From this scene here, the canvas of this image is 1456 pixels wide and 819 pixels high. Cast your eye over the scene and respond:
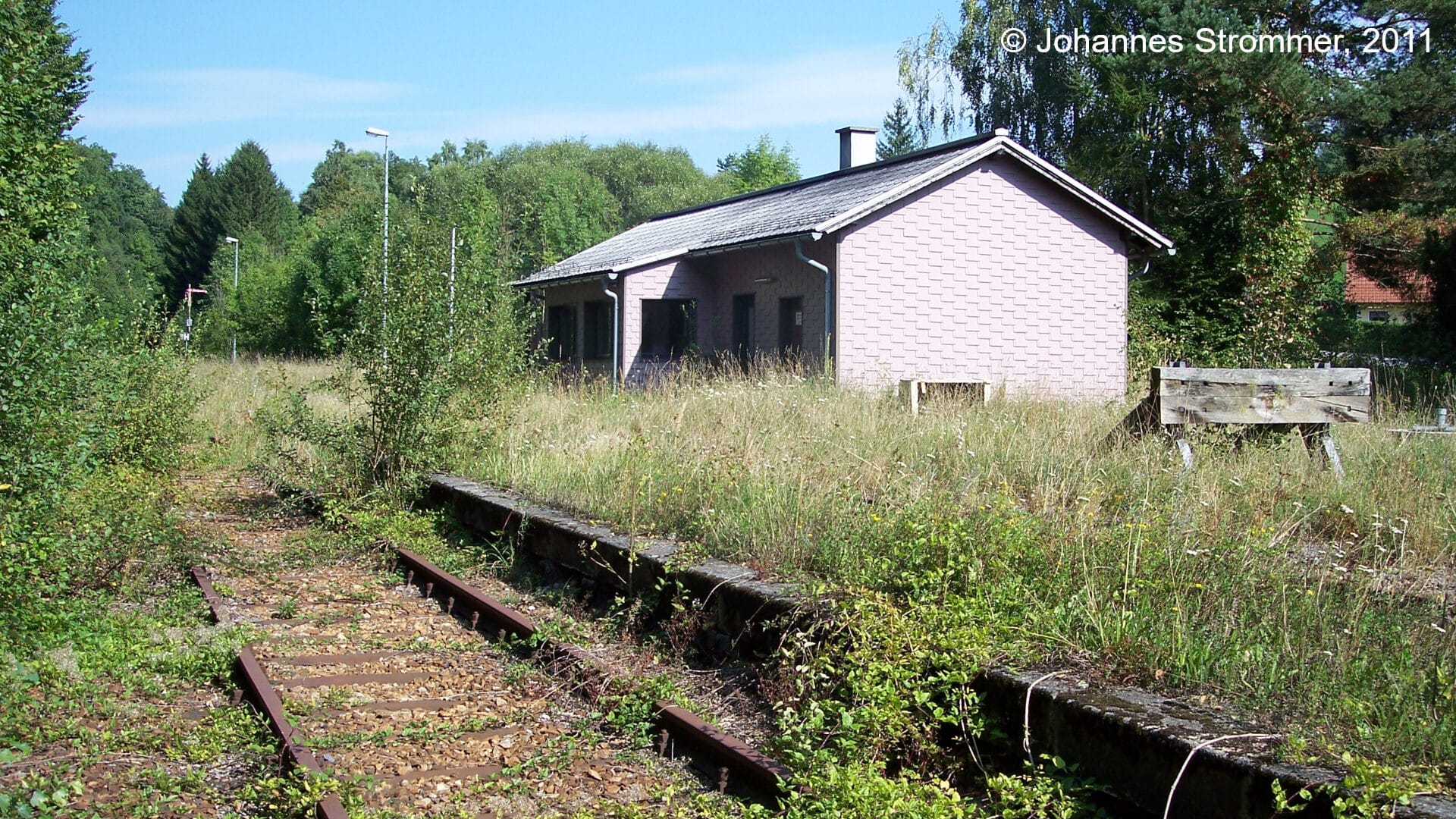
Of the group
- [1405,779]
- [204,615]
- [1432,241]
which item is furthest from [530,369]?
[1432,241]

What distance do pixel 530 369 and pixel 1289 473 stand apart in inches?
336

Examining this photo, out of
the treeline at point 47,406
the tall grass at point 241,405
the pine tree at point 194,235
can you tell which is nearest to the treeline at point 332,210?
the pine tree at point 194,235

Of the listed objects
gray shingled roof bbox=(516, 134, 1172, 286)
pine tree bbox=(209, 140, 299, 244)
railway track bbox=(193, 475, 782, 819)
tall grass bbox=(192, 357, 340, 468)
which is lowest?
railway track bbox=(193, 475, 782, 819)

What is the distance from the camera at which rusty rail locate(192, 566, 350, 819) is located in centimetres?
434

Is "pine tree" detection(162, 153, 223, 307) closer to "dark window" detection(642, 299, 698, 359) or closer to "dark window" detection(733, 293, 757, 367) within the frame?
"dark window" detection(642, 299, 698, 359)

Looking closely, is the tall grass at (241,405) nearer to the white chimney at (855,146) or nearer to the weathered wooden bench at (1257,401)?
the weathered wooden bench at (1257,401)

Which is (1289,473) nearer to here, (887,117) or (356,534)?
(356,534)

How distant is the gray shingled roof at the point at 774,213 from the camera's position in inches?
819

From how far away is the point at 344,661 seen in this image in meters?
6.68

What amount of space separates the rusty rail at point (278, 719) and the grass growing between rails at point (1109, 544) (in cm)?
194

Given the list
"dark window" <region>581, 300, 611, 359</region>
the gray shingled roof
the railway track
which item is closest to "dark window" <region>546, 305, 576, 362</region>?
"dark window" <region>581, 300, 611, 359</region>

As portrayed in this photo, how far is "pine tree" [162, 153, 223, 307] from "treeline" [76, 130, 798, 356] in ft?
0.34

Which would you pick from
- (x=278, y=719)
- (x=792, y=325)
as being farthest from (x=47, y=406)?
(x=792, y=325)

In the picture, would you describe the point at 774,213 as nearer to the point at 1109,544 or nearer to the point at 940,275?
the point at 940,275
